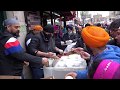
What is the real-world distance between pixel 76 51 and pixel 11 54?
3.91ft

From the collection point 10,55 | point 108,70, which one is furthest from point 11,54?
point 108,70

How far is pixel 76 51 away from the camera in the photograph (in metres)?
4.64

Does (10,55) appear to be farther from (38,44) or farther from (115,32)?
(38,44)

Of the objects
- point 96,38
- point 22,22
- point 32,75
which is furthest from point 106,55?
point 22,22

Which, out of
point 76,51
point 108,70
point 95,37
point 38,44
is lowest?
point 38,44

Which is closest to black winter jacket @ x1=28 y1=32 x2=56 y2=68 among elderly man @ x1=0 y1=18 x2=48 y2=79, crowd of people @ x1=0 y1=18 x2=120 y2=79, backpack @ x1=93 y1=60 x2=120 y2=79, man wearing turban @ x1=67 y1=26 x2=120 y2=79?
crowd of people @ x1=0 y1=18 x2=120 y2=79

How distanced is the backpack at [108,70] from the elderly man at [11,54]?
1.88m

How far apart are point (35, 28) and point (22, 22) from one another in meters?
0.56

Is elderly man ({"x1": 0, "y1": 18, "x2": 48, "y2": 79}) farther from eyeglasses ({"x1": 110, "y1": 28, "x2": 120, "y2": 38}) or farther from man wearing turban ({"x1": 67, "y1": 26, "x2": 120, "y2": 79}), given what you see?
man wearing turban ({"x1": 67, "y1": 26, "x2": 120, "y2": 79})

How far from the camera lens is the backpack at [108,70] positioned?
2.33 metres

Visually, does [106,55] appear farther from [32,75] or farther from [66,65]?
[32,75]

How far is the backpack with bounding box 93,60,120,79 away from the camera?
233 centimetres
